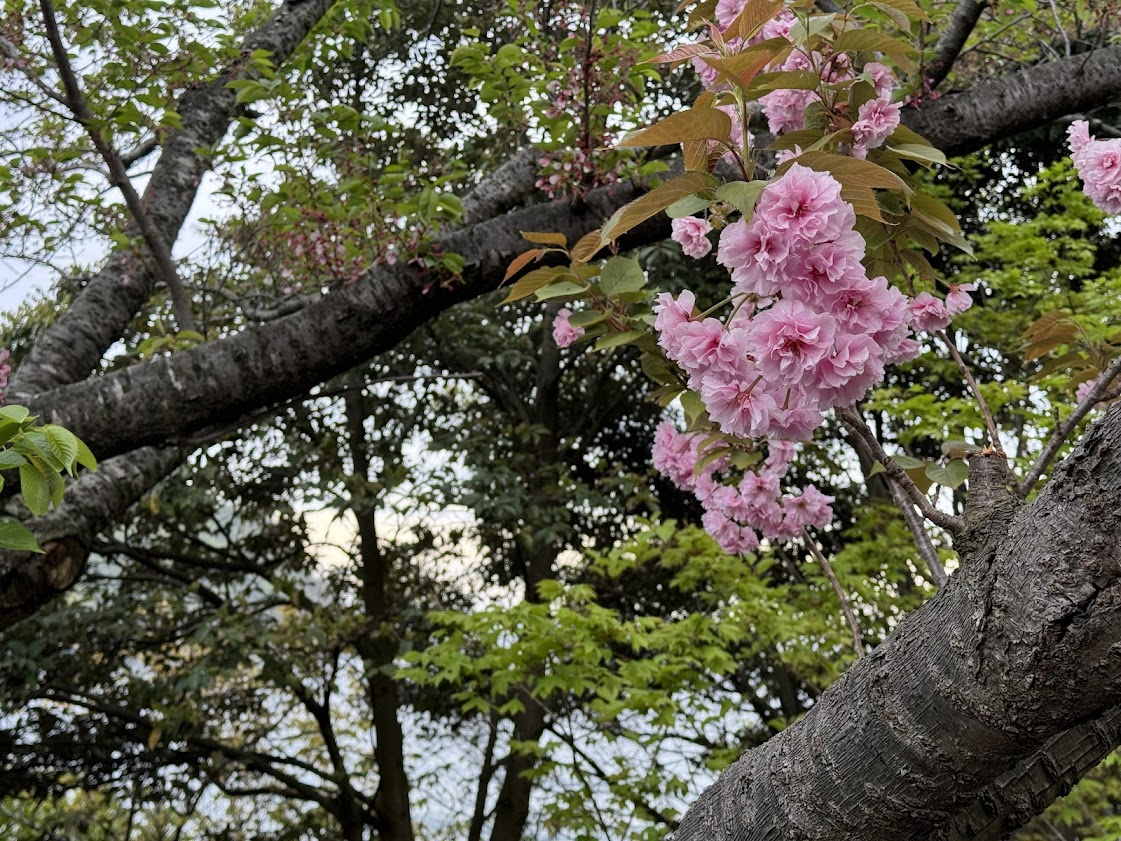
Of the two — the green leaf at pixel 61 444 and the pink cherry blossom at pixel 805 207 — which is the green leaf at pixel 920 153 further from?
the green leaf at pixel 61 444

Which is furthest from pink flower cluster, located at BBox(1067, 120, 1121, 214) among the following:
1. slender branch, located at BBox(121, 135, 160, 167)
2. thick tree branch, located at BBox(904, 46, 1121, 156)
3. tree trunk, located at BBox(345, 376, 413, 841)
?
tree trunk, located at BBox(345, 376, 413, 841)

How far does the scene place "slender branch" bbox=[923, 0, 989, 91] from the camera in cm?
215

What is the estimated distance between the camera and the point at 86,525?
2441 millimetres

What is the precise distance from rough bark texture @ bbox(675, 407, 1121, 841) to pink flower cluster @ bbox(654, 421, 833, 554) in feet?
2.80

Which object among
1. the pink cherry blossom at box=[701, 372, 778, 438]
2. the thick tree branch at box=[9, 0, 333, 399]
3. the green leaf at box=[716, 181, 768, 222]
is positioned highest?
the thick tree branch at box=[9, 0, 333, 399]

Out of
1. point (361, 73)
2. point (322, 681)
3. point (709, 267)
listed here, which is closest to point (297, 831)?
point (322, 681)

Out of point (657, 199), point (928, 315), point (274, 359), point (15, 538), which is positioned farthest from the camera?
point (274, 359)

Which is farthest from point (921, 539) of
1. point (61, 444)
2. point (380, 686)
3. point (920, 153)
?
point (380, 686)

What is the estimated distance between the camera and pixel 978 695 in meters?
0.67

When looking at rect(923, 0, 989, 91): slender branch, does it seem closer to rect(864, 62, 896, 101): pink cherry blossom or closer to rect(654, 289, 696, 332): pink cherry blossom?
rect(864, 62, 896, 101): pink cherry blossom

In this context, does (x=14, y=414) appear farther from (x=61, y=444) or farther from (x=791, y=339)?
(x=791, y=339)

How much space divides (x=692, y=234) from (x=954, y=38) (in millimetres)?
1472

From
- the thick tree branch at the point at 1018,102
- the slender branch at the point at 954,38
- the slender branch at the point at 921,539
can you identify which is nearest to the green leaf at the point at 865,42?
the slender branch at the point at 921,539

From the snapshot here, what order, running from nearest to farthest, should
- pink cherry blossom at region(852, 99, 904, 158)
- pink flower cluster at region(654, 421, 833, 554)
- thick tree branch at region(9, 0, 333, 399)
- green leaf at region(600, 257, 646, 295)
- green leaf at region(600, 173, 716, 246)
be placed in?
green leaf at region(600, 173, 716, 246)
pink cherry blossom at region(852, 99, 904, 158)
green leaf at region(600, 257, 646, 295)
pink flower cluster at region(654, 421, 833, 554)
thick tree branch at region(9, 0, 333, 399)
